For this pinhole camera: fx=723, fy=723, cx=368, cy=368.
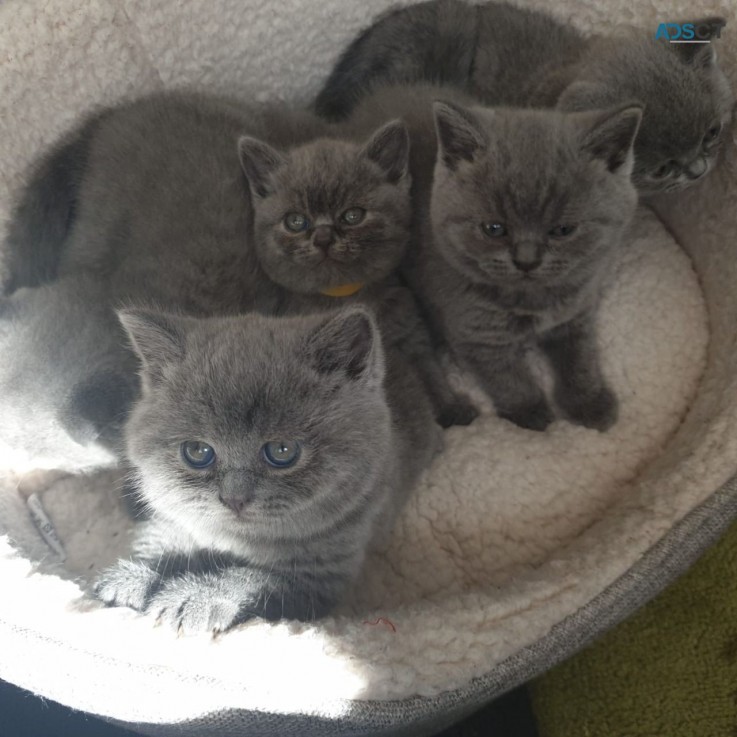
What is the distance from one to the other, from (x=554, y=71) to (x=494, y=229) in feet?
1.83

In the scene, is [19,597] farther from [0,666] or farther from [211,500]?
[211,500]

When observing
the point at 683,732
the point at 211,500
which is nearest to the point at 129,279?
the point at 211,500

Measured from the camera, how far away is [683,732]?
1.21 m

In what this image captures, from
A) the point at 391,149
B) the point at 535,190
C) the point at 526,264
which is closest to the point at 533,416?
the point at 526,264

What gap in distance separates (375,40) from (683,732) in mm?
1529

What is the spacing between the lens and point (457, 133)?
1.20 meters

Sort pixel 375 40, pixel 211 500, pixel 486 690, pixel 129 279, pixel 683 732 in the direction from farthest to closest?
pixel 375 40, pixel 129 279, pixel 683 732, pixel 486 690, pixel 211 500

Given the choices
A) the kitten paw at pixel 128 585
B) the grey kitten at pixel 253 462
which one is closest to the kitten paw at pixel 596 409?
the grey kitten at pixel 253 462

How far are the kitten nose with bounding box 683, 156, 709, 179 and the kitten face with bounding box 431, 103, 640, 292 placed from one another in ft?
0.77

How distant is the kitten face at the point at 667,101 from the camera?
1.33m

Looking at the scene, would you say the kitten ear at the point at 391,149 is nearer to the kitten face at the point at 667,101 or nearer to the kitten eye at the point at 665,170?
the kitten face at the point at 667,101

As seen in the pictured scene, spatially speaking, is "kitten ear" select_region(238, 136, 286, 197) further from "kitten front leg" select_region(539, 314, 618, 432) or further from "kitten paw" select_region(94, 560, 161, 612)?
"kitten paw" select_region(94, 560, 161, 612)

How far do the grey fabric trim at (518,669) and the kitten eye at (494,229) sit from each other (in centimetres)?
54

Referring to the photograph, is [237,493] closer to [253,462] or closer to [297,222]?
[253,462]
